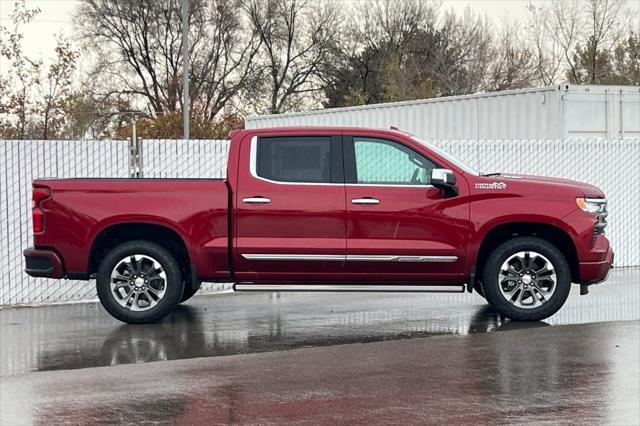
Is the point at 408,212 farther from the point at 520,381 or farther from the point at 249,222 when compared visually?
the point at 520,381

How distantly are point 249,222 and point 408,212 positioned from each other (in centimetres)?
158

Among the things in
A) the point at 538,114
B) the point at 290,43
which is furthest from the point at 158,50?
the point at 538,114

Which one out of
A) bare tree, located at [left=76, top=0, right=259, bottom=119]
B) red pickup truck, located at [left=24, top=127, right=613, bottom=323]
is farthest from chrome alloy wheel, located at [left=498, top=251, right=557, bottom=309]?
bare tree, located at [left=76, top=0, right=259, bottom=119]

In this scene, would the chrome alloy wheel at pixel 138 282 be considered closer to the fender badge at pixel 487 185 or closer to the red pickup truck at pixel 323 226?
the red pickup truck at pixel 323 226

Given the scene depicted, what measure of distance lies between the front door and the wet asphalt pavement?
567 mm

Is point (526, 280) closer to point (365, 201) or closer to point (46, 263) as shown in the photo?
point (365, 201)

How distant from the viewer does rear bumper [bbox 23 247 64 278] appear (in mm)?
12703

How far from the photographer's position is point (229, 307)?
1434cm

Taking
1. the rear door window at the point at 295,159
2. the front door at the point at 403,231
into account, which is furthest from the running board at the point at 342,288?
the rear door window at the point at 295,159

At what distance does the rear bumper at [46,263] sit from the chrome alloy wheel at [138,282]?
565 millimetres

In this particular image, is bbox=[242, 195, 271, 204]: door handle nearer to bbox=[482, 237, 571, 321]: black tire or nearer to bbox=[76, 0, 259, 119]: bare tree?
bbox=[482, 237, 571, 321]: black tire

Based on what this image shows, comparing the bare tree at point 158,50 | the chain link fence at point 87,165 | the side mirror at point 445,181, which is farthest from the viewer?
the bare tree at point 158,50

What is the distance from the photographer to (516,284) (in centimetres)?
1277

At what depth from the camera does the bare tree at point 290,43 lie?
5522 cm
